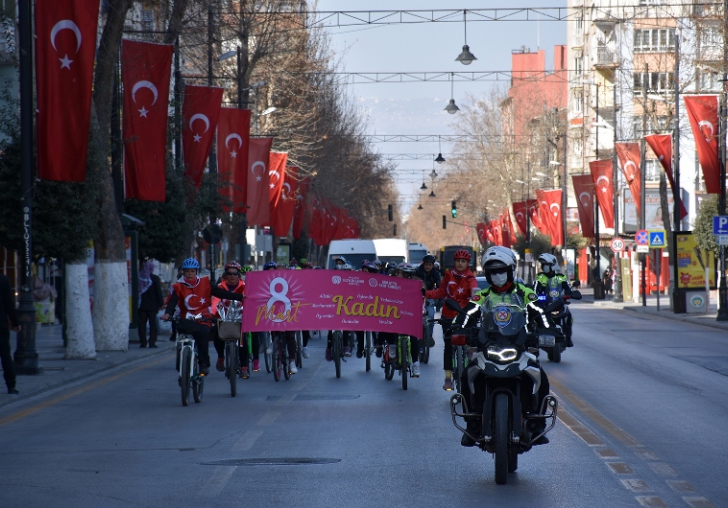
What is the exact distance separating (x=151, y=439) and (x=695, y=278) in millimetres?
32342

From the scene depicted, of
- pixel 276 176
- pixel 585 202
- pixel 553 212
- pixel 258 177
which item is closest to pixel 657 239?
pixel 585 202

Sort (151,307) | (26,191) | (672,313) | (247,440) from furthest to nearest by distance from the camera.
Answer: (672,313)
(151,307)
(26,191)
(247,440)

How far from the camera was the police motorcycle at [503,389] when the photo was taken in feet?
28.0

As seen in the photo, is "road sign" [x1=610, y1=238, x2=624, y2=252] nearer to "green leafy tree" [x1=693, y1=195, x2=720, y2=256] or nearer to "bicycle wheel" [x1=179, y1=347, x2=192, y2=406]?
"green leafy tree" [x1=693, y1=195, x2=720, y2=256]

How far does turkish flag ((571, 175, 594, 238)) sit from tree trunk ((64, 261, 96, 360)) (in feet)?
106

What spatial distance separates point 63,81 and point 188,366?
6.01 meters

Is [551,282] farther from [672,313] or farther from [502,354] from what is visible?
[672,313]

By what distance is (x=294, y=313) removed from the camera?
16828 millimetres

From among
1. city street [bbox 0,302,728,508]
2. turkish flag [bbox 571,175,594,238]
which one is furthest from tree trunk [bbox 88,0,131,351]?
turkish flag [bbox 571,175,594,238]

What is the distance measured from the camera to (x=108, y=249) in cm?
2353

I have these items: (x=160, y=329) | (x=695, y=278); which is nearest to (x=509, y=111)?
(x=695, y=278)

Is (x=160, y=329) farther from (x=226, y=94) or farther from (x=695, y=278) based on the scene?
(x=226, y=94)

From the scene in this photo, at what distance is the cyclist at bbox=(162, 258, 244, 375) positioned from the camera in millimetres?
14859

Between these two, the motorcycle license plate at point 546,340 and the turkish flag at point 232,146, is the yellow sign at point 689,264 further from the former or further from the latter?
the motorcycle license plate at point 546,340
